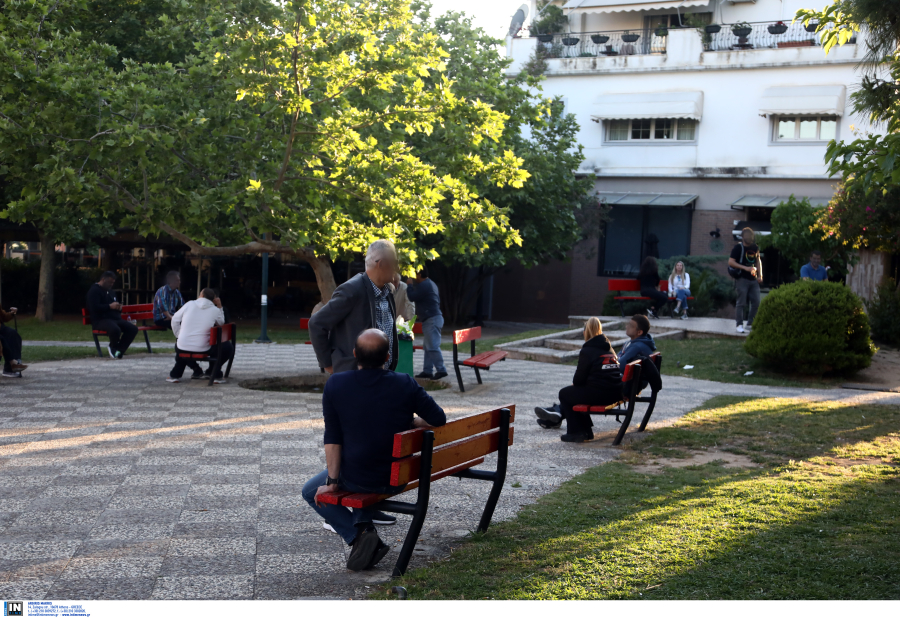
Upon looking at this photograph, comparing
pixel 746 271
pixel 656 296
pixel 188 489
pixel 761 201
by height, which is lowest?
pixel 188 489

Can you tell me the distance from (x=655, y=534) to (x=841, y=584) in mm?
1047

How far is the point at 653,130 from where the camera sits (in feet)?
92.8

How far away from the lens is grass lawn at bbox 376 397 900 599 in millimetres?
4016

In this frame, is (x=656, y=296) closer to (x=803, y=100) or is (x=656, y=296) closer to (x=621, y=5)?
(x=803, y=100)

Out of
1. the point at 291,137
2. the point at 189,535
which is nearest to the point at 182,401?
the point at 291,137

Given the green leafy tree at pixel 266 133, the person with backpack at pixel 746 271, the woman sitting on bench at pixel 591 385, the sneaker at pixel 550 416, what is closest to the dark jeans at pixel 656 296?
the person with backpack at pixel 746 271

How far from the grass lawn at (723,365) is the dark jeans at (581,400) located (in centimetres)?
543

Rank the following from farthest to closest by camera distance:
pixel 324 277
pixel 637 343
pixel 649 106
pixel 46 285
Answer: pixel 649 106
pixel 46 285
pixel 324 277
pixel 637 343

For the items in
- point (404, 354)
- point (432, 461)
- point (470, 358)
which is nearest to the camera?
point (432, 461)

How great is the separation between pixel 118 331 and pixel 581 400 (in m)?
8.99

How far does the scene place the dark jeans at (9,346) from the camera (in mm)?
11117

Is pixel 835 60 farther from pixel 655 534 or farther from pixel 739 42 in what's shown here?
pixel 655 534

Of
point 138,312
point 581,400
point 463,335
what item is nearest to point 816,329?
point 463,335

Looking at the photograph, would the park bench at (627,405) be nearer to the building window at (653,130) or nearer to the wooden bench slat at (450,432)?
the wooden bench slat at (450,432)
